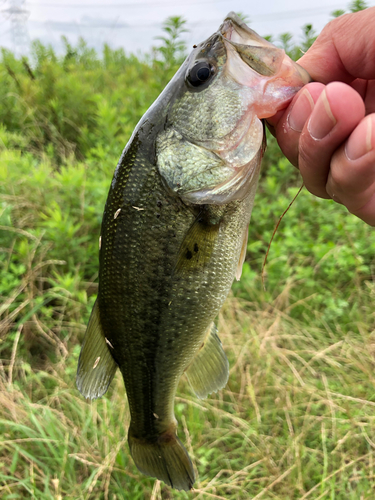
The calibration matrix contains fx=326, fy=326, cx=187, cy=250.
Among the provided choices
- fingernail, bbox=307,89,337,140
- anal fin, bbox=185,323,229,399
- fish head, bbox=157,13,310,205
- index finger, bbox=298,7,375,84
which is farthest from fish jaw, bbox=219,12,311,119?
anal fin, bbox=185,323,229,399

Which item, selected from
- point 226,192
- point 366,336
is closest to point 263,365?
point 366,336

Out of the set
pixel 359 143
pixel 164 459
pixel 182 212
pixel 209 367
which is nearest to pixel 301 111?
pixel 359 143

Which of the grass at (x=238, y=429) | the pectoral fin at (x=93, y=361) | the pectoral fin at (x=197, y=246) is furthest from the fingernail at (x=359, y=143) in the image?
the grass at (x=238, y=429)

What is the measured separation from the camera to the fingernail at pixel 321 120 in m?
0.89

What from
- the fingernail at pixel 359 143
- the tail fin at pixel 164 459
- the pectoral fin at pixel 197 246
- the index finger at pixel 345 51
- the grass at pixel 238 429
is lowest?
the grass at pixel 238 429

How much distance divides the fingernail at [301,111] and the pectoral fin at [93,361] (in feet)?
3.29

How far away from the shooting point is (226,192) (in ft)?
3.77

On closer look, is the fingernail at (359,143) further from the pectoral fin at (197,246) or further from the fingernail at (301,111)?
the pectoral fin at (197,246)

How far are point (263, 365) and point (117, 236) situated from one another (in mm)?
1736

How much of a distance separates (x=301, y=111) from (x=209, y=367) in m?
1.12

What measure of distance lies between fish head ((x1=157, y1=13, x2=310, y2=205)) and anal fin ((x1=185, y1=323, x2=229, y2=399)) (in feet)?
2.26

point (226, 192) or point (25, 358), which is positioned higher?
point (226, 192)

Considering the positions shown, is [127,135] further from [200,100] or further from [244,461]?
[244,461]

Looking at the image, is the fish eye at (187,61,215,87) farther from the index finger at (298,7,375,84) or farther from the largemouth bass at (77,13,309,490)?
the index finger at (298,7,375,84)
